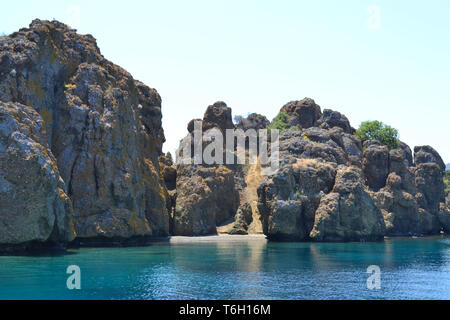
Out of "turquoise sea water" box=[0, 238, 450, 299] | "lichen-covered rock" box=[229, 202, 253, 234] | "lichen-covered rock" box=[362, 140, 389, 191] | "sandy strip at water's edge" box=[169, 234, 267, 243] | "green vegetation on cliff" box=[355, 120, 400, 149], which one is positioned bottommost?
"turquoise sea water" box=[0, 238, 450, 299]

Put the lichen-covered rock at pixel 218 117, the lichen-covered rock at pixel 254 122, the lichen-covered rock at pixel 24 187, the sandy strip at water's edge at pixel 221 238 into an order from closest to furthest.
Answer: the lichen-covered rock at pixel 24 187 < the sandy strip at water's edge at pixel 221 238 < the lichen-covered rock at pixel 218 117 < the lichen-covered rock at pixel 254 122

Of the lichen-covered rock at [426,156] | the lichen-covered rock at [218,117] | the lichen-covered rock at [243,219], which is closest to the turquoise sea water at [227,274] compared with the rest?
the lichen-covered rock at [243,219]

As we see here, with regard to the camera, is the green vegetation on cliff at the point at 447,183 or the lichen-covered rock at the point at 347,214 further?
the green vegetation on cliff at the point at 447,183

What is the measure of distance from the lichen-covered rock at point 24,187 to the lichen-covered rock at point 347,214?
44555 mm

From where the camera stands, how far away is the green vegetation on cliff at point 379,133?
131m

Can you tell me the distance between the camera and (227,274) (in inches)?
1807

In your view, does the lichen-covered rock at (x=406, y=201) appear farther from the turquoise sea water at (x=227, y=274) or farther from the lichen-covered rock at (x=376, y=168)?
the turquoise sea water at (x=227, y=274)

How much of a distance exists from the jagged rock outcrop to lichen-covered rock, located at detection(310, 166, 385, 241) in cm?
3076

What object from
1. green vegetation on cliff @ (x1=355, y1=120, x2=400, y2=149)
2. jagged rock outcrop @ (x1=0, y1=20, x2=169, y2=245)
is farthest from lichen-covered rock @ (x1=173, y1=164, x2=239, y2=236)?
green vegetation on cliff @ (x1=355, y1=120, x2=400, y2=149)

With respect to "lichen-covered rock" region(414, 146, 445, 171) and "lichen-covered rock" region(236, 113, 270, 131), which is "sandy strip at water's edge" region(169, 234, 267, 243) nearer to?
"lichen-covered rock" region(236, 113, 270, 131)

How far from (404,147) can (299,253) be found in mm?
80085

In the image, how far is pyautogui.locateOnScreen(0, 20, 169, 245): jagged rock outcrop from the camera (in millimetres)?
67688
